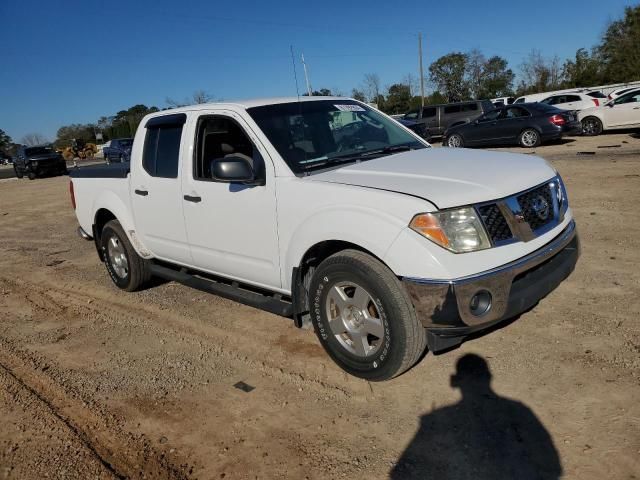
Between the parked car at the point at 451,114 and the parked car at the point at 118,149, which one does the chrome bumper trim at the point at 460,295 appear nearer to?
the parked car at the point at 451,114

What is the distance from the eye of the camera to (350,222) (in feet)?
10.5

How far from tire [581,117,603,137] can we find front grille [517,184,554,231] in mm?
16772

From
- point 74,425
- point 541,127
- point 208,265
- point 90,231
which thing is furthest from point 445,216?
point 541,127

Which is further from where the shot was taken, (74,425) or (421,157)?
(421,157)

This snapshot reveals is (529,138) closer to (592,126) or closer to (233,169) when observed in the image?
(592,126)

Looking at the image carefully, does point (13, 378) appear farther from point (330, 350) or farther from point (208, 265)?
point (330, 350)

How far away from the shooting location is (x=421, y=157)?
394 cm

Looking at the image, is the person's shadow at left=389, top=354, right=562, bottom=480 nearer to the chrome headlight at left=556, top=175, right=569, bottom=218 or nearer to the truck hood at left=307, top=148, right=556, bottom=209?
the truck hood at left=307, top=148, right=556, bottom=209

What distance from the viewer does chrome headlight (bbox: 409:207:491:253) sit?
290cm

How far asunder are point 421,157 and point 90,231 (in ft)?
13.7

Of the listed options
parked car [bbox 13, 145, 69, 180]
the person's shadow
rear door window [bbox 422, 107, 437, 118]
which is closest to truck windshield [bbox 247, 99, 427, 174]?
the person's shadow

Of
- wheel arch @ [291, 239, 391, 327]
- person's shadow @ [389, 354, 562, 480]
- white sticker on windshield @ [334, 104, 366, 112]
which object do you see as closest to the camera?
person's shadow @ [389, 354, 562, 480]

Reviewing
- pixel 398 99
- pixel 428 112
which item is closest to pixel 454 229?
pixel 428 112

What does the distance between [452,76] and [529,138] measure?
56.3 metres
